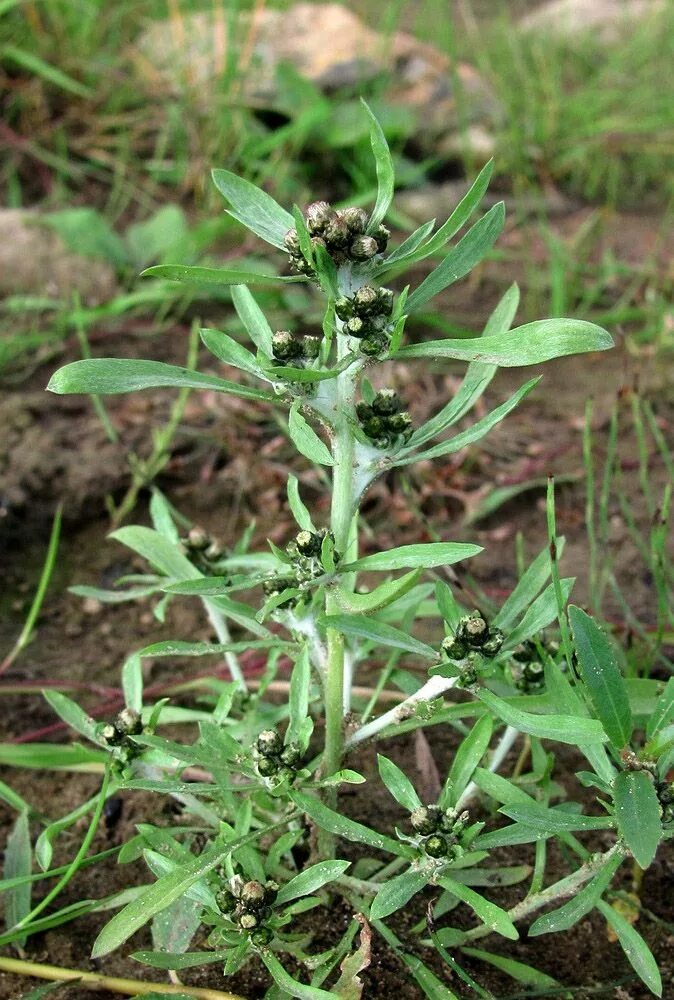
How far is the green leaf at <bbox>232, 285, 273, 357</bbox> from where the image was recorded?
1331 millimetres

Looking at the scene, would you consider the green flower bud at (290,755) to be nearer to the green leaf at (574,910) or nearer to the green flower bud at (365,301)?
the green leaf at (574,910)

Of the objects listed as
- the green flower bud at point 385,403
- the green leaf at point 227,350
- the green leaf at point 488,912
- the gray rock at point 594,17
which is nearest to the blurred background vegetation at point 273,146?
the gray rock at point 594,17

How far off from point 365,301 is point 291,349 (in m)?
0.12

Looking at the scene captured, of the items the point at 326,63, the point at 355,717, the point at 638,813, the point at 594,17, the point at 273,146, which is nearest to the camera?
the point at 638,813

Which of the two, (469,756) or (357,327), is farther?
(469,756)

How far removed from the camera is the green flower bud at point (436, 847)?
1.23 meters

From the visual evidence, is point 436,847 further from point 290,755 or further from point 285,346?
point 285,346

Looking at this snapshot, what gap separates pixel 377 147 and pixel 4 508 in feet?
4.94

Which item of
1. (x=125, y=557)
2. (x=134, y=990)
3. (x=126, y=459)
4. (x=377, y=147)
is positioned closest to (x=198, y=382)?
(x=377, y=147)

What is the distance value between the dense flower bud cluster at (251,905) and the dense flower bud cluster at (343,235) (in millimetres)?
723

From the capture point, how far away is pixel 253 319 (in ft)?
4.44

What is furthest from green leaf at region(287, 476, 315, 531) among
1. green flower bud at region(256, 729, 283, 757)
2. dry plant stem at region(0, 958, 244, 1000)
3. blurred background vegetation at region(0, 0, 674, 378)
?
blurred background vegetation at region(0, 0, 674, 378)

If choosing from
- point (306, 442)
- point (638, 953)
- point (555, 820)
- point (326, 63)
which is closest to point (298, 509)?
point (306, 442)

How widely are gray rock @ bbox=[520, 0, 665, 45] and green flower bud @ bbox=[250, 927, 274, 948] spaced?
4.87 meters
